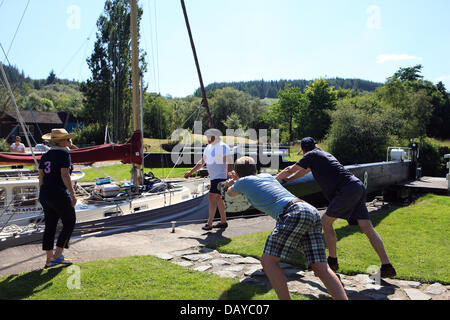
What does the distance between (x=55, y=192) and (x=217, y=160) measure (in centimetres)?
320

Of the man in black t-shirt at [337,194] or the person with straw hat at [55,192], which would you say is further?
the person with straw hat at [55,192]

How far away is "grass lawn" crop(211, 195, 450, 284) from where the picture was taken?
473cm

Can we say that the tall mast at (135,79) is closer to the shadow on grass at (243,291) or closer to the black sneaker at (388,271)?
the shadow on grass at (243,291)

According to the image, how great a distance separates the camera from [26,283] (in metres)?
4.18

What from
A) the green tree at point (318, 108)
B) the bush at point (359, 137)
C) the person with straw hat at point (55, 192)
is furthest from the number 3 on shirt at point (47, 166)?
the green tree at point (318, 108)

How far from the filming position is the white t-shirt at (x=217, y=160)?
6.86 metres

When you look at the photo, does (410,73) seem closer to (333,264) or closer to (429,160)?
(429,160)

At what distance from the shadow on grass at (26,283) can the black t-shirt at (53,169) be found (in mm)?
1136

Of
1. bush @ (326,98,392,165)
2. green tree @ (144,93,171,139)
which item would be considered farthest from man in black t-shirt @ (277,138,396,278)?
green tree @ (144,93,171,139)

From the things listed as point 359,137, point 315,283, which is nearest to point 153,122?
point 359,137

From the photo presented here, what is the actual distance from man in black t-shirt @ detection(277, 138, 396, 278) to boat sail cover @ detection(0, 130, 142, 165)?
5383 mm
